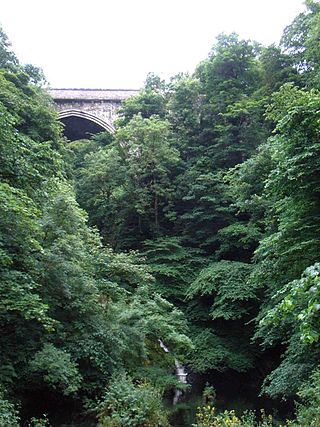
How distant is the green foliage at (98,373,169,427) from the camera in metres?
8.10

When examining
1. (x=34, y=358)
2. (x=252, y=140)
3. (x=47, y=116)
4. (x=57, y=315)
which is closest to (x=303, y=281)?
(x=34, y=358)

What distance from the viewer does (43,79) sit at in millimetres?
20906

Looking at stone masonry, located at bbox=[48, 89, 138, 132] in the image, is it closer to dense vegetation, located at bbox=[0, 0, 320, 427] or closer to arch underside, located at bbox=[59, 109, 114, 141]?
arch underside, located at bbox=[59, 109, 114, 141]

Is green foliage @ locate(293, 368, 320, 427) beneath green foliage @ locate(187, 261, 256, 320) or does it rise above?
beneath

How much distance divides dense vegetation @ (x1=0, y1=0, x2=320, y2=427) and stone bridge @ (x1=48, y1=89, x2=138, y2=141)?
9.28 feet

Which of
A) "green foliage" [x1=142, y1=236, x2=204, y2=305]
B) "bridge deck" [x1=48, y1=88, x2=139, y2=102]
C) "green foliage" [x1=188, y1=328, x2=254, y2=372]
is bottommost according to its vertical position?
"green foliage" [x1=188, y1=328, x2=254, y2=372]

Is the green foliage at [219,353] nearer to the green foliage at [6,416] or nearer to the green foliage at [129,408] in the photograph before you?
the green foliage at [129,408]

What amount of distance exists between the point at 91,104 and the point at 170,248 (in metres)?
13.7

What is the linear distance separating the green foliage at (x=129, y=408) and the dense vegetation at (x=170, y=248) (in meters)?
0.03

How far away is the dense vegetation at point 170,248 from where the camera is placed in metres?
7.85

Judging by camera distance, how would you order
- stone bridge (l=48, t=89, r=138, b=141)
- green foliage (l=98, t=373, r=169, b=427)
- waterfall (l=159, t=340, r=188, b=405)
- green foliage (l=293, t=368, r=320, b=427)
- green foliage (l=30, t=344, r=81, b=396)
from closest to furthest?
green foliage (l=293, t=368, r=320, b=427) < green foliage (l=30, t=344, r=81, b=396) < green foliage (l=98, t=373, r=169, b=427) < waterfall (l=159, t=340, r=188, b=405) < stone bridge (l=48, t=89, r=138, b=141)

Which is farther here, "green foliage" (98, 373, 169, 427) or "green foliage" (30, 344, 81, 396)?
"green foliage" (98, 373, 169, 427)

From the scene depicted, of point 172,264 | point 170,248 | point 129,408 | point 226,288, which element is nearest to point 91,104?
point 170,248

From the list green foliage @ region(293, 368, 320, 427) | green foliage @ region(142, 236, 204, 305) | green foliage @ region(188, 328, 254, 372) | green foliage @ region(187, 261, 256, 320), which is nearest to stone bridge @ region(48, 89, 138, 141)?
green foliage @ region(142, 236, 204, 305)
